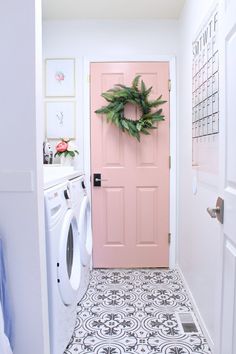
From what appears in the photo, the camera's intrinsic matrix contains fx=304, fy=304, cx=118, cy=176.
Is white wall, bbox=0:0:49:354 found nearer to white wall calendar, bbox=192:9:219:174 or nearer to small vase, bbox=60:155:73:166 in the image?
white wall calendar, bbox=192:9:219:174

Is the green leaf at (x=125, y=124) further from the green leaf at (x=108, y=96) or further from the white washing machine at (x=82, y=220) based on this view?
the white washing machine at (x=82, y=220)

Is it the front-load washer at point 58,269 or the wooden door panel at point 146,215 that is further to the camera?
the wooden door panel at point 146,215

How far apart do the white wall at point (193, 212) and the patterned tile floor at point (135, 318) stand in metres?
0.14

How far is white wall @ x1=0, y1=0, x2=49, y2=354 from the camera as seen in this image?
50.9 inches

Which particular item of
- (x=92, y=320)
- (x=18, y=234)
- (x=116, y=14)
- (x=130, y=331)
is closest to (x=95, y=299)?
(x=92, y=320)

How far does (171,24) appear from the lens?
2.91 meters

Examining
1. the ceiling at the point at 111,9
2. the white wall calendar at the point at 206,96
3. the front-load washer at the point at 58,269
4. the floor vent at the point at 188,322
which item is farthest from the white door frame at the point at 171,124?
the front-load washer at the point at 58,269

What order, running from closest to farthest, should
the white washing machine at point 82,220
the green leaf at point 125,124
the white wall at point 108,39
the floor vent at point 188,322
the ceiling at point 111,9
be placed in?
the floor vent at point 188,322, the white washing machine at point 82,220, the ceiling at point 111,9, the green leaf at point 125,124, the white wall at point 108,39

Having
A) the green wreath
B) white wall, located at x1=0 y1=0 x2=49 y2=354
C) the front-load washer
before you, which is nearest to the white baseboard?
the front-load washer

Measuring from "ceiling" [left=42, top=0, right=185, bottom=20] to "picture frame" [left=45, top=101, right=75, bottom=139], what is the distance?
0.80 m

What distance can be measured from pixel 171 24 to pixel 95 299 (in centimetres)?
257

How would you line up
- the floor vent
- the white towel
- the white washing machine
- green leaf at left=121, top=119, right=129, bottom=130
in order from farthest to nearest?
green leaf at left=121, top=119, right=129, bottom=130, the white washing machine, the floor vent, the white towel

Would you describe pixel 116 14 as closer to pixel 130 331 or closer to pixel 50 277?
pixel 50 277

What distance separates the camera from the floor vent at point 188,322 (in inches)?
77.8
